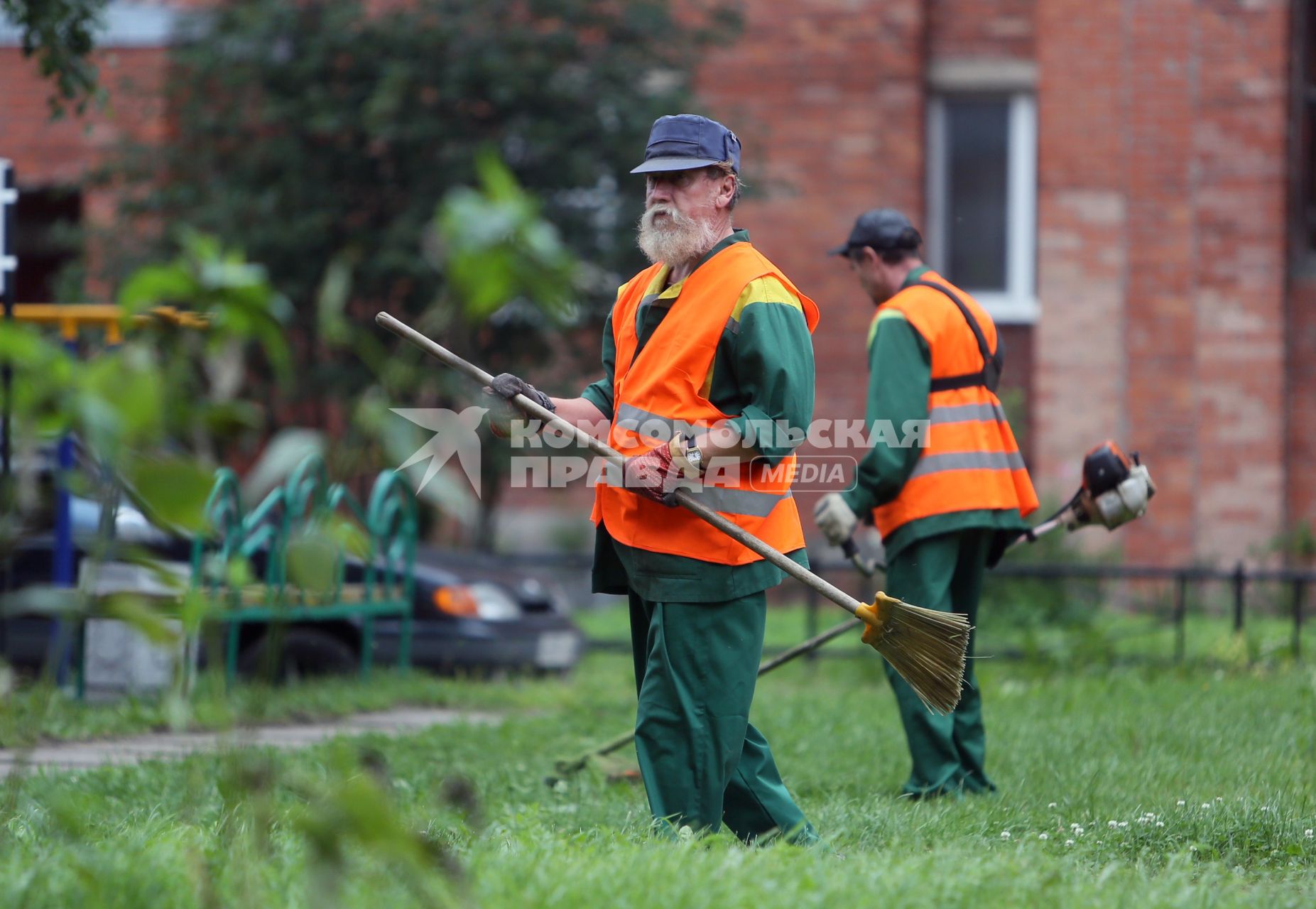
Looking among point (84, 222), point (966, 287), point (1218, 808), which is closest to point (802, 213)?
point (966, 287)

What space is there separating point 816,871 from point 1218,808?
1751 mm

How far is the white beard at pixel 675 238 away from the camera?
4.27 metres

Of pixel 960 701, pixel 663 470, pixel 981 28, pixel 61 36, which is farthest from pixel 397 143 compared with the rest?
pixel 663 470

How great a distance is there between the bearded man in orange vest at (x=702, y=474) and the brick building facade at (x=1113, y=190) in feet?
25.6

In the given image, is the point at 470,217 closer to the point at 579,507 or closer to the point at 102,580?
the point at 102,580

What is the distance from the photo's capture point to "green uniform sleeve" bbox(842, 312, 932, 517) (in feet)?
17.6

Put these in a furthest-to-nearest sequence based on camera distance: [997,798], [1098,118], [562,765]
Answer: [1098,118] → [562,765] → [997,798]

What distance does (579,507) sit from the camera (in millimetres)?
13703

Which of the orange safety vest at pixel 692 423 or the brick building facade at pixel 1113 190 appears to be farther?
the brick building facade at pixel 1113 190

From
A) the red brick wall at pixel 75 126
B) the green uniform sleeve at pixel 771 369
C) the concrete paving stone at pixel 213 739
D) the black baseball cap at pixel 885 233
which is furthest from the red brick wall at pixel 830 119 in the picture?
the green uniform sleeve at pixel 771 369

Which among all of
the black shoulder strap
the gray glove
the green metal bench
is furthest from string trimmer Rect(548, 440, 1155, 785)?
the gray glove

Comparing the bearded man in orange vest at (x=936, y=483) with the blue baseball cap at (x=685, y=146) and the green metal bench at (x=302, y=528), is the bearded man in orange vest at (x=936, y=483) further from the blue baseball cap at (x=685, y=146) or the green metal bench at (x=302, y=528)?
the green metal bench at (x=302, y=528)

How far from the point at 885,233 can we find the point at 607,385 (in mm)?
1569

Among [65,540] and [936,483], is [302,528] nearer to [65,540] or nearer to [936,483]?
[65,540]
